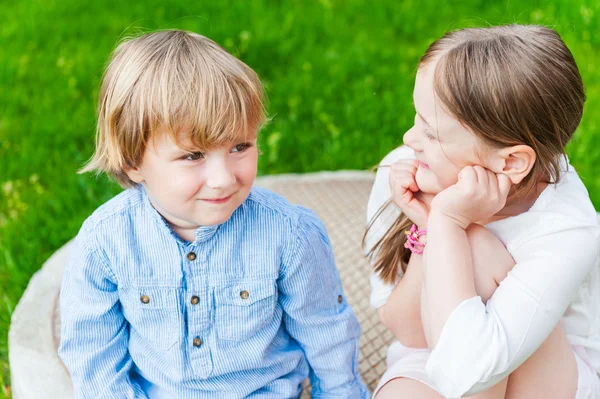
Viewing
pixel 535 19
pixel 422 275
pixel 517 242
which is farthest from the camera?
pixel 535 19

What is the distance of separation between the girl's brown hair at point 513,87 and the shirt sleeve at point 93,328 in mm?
841

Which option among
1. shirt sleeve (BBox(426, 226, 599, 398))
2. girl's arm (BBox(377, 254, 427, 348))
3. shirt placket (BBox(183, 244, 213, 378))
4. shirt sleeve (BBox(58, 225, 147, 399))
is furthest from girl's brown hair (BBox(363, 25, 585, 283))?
shirt sleeve (BBox(58, 225, 147, 399))

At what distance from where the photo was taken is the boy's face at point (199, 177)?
56.2 inches

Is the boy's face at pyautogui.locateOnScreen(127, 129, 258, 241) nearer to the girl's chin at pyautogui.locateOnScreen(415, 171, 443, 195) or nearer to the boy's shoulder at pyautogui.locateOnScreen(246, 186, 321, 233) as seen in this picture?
the boy's shoulder at pyautogui.locateOnScreen(246, 186, 321, 233)

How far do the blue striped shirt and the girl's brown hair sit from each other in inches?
17.9

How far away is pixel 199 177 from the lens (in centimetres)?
144

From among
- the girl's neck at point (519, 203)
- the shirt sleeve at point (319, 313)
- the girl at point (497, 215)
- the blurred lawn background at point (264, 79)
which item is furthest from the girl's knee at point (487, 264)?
the blurred lawn background at point (264, 79)

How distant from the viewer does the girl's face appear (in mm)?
1478

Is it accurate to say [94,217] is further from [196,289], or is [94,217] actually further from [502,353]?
[502,353]

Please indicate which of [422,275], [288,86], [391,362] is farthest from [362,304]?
[288,86]

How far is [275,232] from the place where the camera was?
63.1 inches

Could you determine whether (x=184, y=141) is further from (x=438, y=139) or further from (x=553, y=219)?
(x=553, y=219)

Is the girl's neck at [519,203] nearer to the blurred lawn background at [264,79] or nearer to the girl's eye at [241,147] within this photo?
the girl's eye at [241,147]

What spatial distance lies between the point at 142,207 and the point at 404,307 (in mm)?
659
